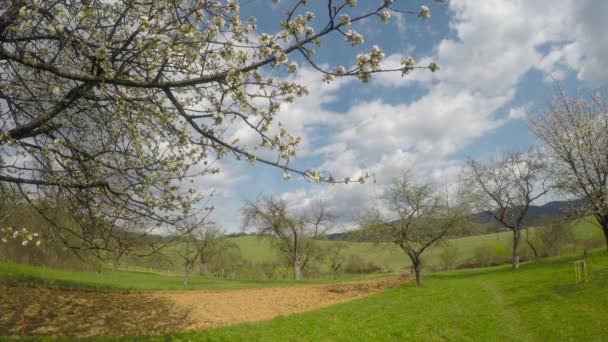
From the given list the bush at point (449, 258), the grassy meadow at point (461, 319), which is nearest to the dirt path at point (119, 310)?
the grassy meadow at point (461, 319)

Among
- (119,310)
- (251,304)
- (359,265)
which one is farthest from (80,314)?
(359,265)

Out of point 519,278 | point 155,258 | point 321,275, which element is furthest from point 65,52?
point 321,275

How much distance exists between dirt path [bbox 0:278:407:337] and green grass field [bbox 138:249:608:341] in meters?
3.88

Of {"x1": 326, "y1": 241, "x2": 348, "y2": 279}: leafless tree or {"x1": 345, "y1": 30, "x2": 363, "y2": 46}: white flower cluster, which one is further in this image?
Answer: {"x1": 326, "y1": 241, "x2": 348, "y2": 279}: leafless tree

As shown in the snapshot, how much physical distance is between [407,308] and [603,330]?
892cm

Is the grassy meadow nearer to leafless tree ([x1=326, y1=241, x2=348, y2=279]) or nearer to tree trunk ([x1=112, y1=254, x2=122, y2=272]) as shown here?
tree trunk ([x1=112, y1=254, x2=122, y2=272])

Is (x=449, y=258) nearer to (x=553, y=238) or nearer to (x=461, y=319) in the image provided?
(x=553, y=238)

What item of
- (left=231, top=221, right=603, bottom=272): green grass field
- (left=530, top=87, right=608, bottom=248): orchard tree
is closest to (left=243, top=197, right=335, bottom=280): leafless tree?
(left=231, top=221, right=603, bottom=272): green grass field

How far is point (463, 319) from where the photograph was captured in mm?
15984

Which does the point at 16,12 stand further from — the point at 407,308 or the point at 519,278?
the point at 519,278

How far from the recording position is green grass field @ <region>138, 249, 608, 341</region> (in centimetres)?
1300

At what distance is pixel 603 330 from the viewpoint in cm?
1247

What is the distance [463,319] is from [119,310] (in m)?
17.1

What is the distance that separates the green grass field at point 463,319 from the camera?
1300cm
